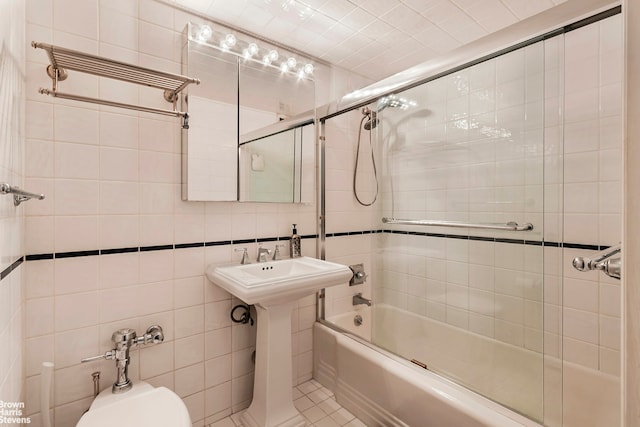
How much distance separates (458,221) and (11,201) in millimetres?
1931

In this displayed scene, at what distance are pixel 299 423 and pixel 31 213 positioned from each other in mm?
1570

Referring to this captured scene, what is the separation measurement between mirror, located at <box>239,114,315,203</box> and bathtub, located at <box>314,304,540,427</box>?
2.99 ft

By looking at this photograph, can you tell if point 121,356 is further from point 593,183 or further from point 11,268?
point 593,183

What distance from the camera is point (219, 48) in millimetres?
1666

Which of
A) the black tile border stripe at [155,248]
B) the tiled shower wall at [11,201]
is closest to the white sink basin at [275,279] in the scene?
the black tile border stripe at [155,248]

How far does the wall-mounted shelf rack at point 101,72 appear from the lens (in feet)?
3.64

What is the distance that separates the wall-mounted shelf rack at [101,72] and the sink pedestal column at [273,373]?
1.06 m

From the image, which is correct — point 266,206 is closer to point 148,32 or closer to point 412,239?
point 412,239

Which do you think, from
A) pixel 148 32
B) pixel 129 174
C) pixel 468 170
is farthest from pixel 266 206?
pixel 468 170

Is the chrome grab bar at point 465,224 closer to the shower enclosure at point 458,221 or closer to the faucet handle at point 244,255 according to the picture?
the shower enclosure at point 458,221

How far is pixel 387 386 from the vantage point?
1.51m

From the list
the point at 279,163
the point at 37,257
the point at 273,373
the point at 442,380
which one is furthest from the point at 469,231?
the point at 37,257

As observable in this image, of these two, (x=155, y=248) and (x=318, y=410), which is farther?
(x=318, y=410)

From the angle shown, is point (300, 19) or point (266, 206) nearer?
point (300, 19)
